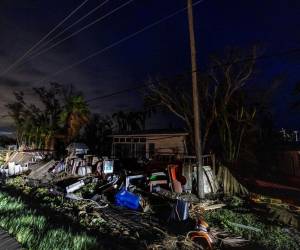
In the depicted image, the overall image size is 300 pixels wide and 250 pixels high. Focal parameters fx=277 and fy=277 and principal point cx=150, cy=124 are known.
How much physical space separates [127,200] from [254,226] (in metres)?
5.19

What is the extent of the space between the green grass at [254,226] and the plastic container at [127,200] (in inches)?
116

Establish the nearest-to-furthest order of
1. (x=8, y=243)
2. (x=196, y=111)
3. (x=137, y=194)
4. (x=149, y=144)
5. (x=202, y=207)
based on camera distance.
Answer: (x=8, y=243) → (x=202, y=207) → (x=137, y=194) → (x=196, y=111) → (x=149, y=144)

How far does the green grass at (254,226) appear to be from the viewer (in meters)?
7.70

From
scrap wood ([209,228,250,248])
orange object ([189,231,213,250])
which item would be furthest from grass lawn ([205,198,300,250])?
orange object ([189,231,213,250])

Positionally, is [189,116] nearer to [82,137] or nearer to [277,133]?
[277,133]

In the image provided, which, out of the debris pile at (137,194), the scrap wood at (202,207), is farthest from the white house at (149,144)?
the scrap wood at (202,207)

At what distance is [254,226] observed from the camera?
360 inches

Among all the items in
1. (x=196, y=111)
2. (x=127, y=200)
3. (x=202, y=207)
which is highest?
(x=196, y=111)

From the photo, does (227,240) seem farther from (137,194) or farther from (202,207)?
(137,194)

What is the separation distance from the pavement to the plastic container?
5911 mm

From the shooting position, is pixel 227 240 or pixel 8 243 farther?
pixel 227 240

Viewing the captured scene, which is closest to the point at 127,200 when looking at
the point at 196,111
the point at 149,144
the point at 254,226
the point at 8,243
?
the point at 254,226

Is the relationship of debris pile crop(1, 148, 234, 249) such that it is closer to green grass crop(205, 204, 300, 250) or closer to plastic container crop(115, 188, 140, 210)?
plastic container crop(115, 188, 140, 210)

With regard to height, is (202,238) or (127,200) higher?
(127,200)
